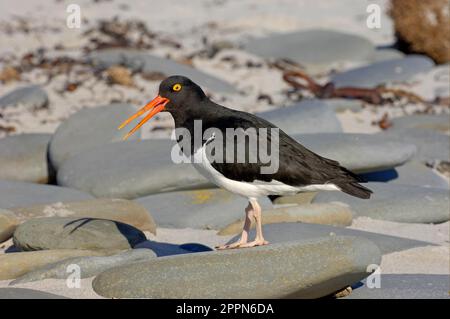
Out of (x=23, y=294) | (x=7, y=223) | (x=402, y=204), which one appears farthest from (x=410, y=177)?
(x=23, y=294)

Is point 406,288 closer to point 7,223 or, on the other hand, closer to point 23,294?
point 23,294

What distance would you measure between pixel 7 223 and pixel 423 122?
15.5ft

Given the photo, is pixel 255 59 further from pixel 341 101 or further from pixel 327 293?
pixel 327 293

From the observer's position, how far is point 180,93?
5332 mm

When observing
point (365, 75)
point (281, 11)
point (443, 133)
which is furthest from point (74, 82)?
point (281, 11)

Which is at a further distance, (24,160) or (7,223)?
(24,160)

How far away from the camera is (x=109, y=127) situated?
307 inches

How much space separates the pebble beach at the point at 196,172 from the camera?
4773 mm

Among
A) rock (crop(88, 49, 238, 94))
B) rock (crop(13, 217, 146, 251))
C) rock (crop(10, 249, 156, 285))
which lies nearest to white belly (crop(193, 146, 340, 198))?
rock (crop(10, 249, 156, 285))

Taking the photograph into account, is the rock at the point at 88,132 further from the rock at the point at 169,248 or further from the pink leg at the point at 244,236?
the pink leg at the point at 244,236

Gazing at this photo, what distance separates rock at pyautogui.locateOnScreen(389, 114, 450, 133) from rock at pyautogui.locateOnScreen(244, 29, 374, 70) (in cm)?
310

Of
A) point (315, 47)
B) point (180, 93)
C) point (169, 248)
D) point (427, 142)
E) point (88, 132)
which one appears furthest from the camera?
point (315, 47)

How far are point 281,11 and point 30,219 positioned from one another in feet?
32.6

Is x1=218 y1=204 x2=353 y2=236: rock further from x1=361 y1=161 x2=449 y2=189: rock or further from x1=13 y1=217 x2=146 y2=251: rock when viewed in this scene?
x1=361 y1=161 x2=449 y2=189: rock
